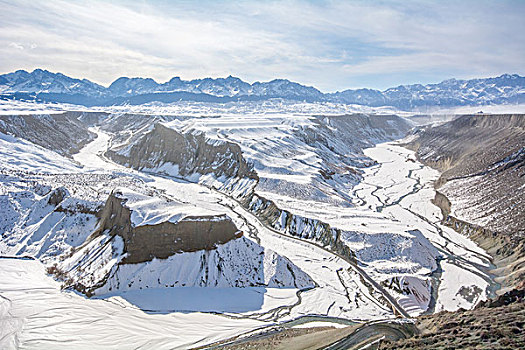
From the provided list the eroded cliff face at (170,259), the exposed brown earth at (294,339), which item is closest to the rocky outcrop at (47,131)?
the eroded cliff face at (170,259)

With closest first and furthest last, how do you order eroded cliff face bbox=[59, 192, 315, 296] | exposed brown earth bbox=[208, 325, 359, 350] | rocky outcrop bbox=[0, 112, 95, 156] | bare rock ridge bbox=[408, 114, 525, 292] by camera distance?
exposed brown earth bbox=[208, 325, 359, 350]
eroded cliff face bbox=[59, 192, 315, 296]
bare rock ridge bbox=[408, 114, 525, 292]
rocky outcrop bbox=[0, 112, 95, 156]

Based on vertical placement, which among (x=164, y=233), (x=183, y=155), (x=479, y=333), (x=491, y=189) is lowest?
(x=164, y=233)

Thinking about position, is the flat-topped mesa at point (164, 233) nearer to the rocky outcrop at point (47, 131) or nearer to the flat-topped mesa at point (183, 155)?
the flat-topped mesa at point (183, 155)

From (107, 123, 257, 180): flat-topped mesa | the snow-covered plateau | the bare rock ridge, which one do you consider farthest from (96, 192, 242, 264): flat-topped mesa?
(107, 123, 257, 180): flat-topped mesa

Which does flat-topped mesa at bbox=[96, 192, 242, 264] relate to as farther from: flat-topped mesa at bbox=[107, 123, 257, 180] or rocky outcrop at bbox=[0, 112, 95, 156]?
rocky outcrop at bbox=[0, 112, 95, 156]

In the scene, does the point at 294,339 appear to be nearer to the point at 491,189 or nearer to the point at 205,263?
the point at 205,263

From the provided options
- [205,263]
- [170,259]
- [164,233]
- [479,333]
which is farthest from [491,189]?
[164,233]
